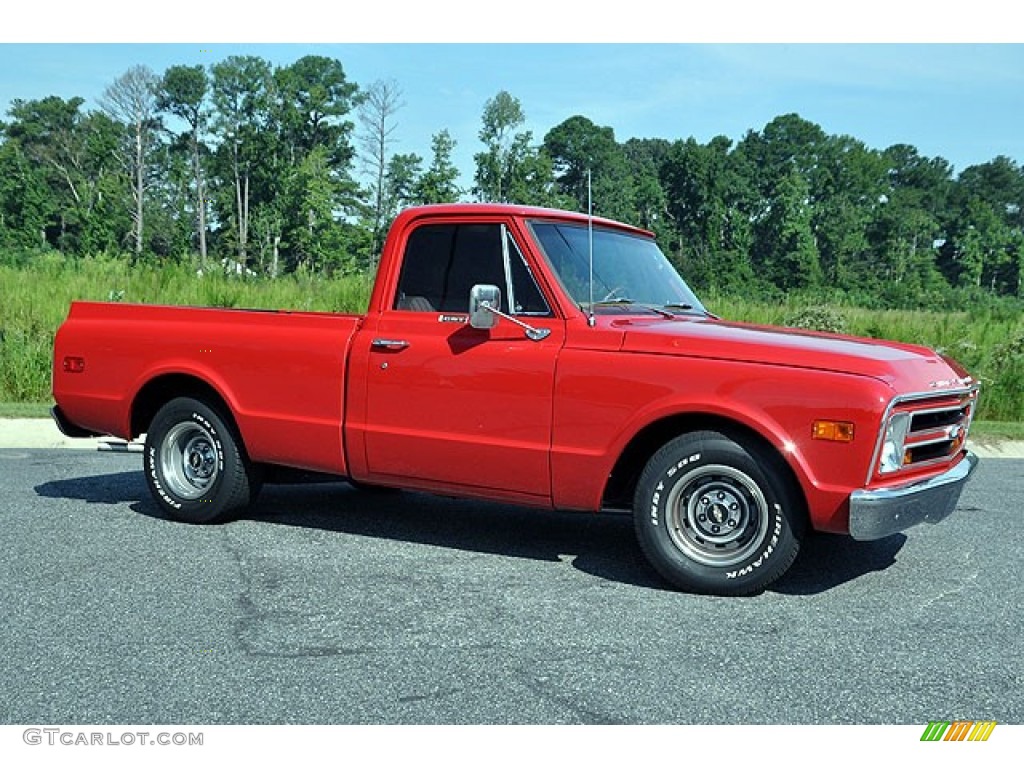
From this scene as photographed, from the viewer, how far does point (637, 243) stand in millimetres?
6477

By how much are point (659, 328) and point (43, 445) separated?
25.0 feet

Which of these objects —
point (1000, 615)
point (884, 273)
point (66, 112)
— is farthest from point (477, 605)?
point (66, 112)

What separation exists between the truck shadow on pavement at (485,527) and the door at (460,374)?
671 mm

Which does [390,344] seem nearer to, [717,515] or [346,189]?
[717,515]

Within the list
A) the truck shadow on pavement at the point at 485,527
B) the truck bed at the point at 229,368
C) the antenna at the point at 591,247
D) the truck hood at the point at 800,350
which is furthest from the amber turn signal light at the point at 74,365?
the truck hood at the point at 800,350

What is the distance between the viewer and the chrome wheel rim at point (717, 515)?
197 inches

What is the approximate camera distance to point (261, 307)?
1491 cm

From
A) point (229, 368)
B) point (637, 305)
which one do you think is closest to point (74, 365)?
point (229, 368)

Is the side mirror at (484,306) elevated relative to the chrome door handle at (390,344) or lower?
elevated

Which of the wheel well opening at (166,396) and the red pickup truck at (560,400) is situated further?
the wheel well opening at (166,396)

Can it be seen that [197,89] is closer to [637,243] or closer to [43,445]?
[43,445]

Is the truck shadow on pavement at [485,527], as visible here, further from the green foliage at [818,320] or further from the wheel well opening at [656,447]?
the green foliage at [818,320]

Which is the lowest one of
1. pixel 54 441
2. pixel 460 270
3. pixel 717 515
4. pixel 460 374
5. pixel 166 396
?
pixel 54 441

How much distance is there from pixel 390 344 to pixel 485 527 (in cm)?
155
